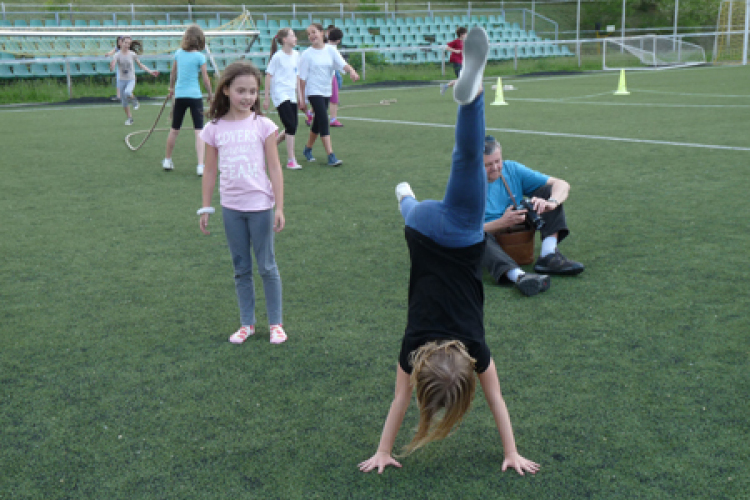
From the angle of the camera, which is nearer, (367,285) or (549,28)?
(367,285)

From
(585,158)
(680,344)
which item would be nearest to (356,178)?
(585,158)

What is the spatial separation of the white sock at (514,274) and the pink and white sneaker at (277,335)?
1.62 m

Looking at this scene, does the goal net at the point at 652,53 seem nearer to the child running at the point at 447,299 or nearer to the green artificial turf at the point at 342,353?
the green artificial turf at the point at 342,353

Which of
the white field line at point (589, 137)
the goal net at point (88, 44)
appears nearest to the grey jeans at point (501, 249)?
the white field line at point (589, 137)

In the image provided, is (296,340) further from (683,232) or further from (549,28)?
(549,28)

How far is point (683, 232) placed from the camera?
596 cm

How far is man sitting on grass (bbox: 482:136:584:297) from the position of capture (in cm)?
481

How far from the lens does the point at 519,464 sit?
2854 millimetres

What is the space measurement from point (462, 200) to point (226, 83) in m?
2.03

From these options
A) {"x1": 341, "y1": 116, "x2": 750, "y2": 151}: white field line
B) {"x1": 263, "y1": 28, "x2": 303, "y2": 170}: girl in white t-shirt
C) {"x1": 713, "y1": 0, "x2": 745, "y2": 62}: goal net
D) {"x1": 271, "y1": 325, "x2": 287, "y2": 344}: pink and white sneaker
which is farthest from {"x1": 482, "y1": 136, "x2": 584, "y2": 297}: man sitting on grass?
{"x1": 713, "y1": 0, "x2": 745, "y2": 62}: goal net

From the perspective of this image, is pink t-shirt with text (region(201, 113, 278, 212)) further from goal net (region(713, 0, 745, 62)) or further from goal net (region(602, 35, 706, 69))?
goal net (region(713, 0, 745, 62))

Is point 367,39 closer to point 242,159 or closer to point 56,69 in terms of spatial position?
point 56,69

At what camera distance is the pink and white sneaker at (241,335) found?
4.21 metres

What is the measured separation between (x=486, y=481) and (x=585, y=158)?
24.0 ft
